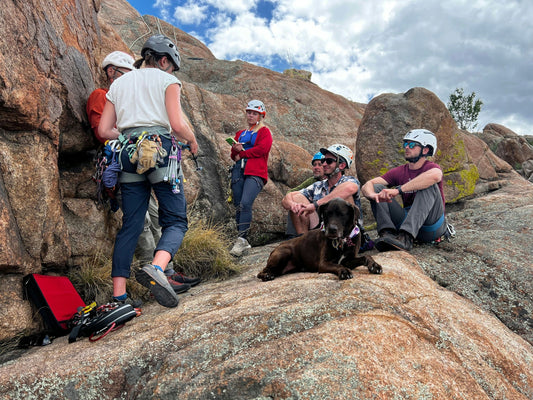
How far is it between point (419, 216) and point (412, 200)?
64 cm

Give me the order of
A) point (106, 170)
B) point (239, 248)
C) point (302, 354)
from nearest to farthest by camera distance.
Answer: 1. point (302, 354)
2. point (106, 170)
3. point (239, 248)

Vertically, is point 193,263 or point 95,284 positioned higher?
point 95,284

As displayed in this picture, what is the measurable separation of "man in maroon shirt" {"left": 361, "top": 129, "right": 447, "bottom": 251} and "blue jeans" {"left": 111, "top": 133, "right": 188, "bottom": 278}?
10.6ft

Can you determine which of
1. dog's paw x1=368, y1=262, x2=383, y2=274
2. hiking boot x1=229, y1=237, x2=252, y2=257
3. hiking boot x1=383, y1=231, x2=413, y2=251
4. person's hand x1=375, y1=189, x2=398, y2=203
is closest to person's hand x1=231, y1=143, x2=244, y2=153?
hiking boot x1=229, y1=237, x2=252, y2=257

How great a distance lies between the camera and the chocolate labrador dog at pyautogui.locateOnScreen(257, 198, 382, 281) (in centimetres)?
462

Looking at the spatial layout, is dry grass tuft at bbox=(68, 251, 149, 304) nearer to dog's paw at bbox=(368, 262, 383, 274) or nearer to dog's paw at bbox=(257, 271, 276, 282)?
dog's paw at bbox=(257, 271, 276, 282)

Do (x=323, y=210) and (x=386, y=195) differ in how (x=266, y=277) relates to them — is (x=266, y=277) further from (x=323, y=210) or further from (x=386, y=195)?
(x=386, y=195)

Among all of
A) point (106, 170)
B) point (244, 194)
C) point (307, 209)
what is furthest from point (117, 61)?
point (307, 209)

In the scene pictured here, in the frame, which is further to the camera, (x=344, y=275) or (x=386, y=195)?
(x=386, y=195)

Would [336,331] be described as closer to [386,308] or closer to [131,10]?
[386,308]

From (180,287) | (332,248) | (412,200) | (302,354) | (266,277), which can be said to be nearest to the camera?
(302,354)

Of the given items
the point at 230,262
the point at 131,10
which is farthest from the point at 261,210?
the point at 131,10

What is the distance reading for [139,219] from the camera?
4.54 meters

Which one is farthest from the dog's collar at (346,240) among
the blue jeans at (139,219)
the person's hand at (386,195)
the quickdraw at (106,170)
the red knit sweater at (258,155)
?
the red knit sweater at (258,155)
